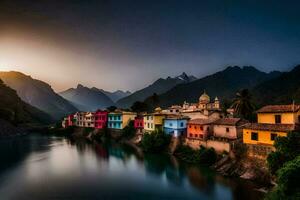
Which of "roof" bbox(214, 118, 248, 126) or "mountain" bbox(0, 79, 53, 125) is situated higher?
"mountain" bbox(0, 79, 53, 125)

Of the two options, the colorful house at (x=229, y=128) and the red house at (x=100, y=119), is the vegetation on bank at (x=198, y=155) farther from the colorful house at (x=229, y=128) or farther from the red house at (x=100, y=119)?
the red house at (x=100, y=119)

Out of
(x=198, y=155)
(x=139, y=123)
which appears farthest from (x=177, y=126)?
(x=139, y=123)

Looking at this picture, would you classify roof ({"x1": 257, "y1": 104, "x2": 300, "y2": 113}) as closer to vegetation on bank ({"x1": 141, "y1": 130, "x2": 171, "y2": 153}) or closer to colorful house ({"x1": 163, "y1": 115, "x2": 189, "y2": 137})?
colorful house ({"x1": 163, "y1": 115, "x2": 189, "y2": 137})

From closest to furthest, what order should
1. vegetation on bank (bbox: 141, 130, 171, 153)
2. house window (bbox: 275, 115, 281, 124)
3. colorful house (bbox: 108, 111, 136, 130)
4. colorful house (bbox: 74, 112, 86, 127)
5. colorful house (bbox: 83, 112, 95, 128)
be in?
1. house window (bbox: 275, 115, 281, 124)
2. vegetation on bank (bbox: 141, 130, 171, 153)
3. colorful house (bbox: 108, 111, 136, 130)
4. colorful house (bbox: 83, 112, 95, 128)
5. colorful house (bbox: 74, 112, 86, 127)

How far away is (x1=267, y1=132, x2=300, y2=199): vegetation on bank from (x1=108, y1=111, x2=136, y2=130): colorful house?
53872 millimetres

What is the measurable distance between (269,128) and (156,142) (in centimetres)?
2393

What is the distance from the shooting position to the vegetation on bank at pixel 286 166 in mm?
20172

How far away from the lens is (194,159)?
144 feet

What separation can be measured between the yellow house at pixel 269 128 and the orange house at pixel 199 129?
30.2ft

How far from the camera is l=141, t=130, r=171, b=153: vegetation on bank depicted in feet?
176

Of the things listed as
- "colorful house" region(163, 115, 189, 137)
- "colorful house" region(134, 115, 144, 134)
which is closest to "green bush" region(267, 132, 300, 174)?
"colorful house" region(163, 115, 189, 137)

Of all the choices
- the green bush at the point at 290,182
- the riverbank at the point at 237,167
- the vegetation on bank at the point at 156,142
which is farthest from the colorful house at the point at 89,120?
the green bush at the point at 290,182

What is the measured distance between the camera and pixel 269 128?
34375 mm

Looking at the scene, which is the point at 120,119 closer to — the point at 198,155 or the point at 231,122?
the point at 198,155
